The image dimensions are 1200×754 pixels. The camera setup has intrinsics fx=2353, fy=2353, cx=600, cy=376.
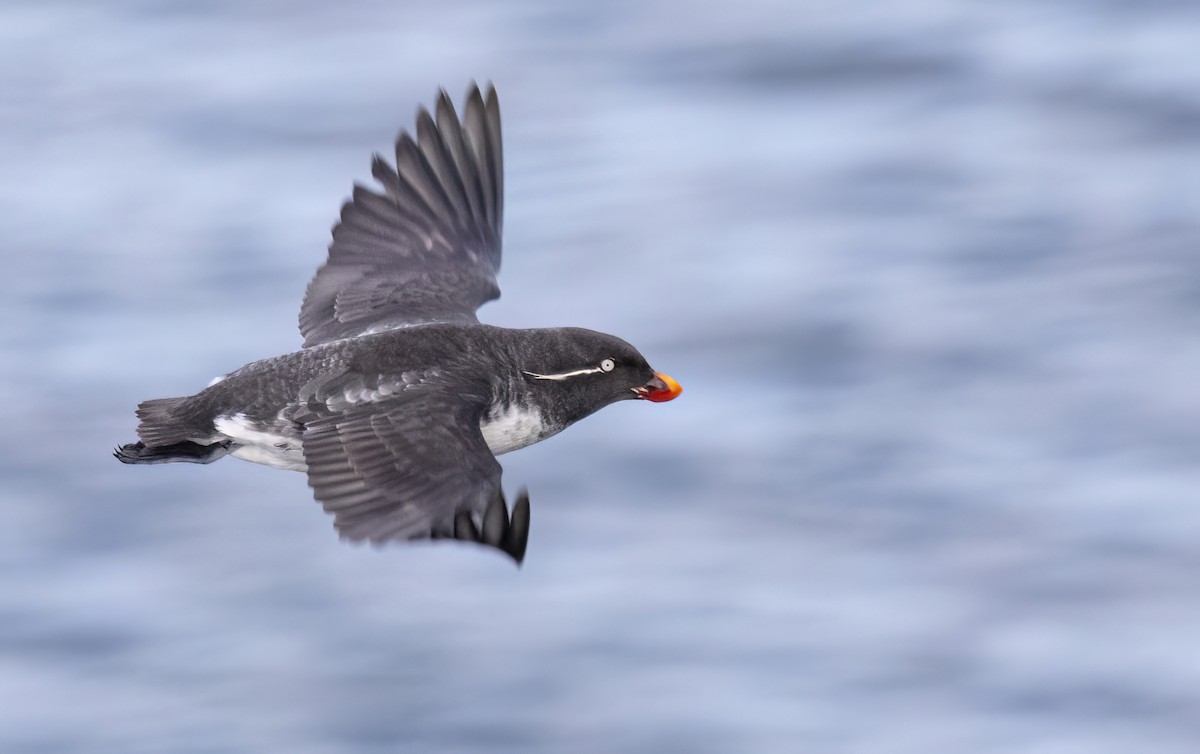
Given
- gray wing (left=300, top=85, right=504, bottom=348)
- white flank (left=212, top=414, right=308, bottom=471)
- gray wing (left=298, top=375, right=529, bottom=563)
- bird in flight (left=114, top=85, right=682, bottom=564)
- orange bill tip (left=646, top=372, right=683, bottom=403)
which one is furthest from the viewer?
gray wing (left=300, top=85, right=504, bottom=348)

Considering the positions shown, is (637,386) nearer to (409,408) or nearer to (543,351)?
(543,351)

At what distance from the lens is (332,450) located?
960 cm

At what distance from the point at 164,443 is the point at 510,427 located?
1.50 m

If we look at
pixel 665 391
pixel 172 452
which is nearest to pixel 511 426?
pixel 665 391

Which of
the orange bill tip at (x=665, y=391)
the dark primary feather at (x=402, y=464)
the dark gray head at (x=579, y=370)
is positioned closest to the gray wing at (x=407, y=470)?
the dark primary feather at (x=402, y=464)

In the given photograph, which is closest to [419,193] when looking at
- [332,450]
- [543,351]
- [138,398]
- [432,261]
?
[432,261]

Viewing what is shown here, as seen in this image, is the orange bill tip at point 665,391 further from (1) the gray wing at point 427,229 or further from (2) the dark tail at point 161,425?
(2) the dark tail at point 161,425

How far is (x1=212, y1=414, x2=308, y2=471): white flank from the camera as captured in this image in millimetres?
10094

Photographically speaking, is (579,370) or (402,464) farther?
(579,370)

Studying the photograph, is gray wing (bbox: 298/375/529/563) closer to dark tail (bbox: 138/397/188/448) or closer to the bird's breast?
the bird's breast

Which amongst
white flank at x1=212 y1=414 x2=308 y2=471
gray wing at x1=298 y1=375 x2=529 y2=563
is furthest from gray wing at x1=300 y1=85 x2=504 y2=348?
gray wing at x1=298 y1=375 x2=529 y2=563

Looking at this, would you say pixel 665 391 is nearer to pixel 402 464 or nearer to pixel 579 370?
pixel 579 370

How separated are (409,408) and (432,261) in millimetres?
2018

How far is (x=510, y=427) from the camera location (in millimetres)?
10273
